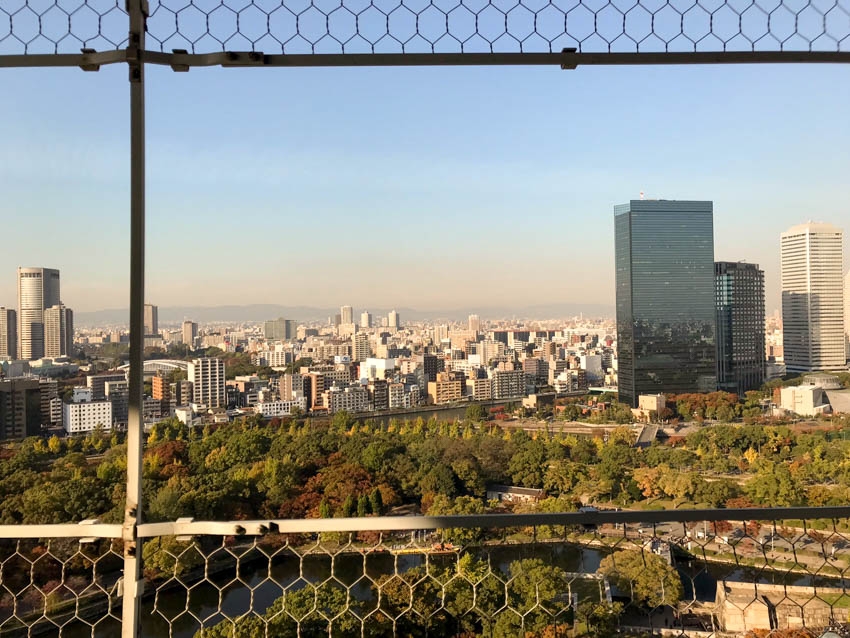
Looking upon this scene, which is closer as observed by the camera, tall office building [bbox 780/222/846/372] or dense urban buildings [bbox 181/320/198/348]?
dense urban buildings [bbox 181/320/198/348]

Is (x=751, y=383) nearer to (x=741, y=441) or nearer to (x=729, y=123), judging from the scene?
(x=741, y=441)

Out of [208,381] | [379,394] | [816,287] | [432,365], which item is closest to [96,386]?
[208,381]

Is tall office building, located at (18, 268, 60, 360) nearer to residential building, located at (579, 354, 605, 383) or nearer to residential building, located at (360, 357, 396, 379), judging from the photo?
residential building, located at (360, 357, 396, 379)

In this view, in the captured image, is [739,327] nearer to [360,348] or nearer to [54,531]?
[360,348]

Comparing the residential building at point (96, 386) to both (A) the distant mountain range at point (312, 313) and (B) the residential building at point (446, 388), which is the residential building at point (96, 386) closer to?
(A) the distant mountain range at point (312, 313)

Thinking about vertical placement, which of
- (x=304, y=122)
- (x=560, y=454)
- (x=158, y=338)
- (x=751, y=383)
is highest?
(x=304, y=122)

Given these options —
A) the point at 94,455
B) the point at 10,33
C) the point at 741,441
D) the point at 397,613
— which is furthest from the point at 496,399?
the point at 10,33

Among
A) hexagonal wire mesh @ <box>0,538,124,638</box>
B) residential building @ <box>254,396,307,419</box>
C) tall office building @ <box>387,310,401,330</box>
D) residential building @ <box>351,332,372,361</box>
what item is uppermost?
tall office building @ <box>387,310,401,330</box>

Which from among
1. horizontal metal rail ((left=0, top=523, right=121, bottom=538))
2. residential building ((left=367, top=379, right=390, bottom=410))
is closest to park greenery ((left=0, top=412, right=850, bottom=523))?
residential building ((left=367, top=379, right=390, bottom=410))
